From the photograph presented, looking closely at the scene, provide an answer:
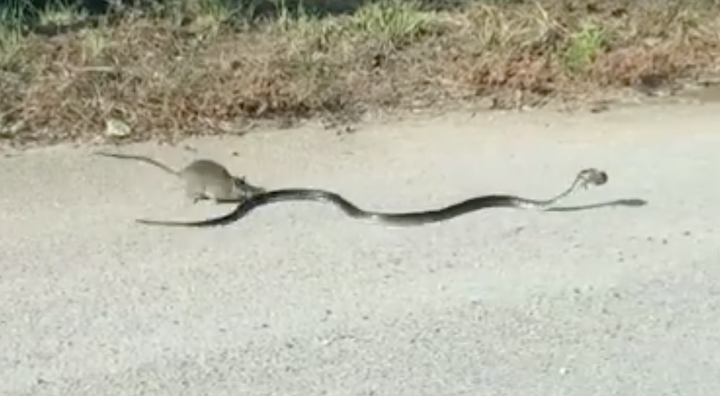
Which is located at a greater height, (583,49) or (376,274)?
(376,274)

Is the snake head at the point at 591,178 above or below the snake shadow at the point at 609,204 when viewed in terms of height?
above

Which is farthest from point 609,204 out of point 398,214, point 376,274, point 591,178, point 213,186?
point 213,186

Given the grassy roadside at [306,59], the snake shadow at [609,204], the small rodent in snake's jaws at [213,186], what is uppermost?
the small rodent in snake's jaws at [213,186]

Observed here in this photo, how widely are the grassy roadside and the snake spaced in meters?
1.07

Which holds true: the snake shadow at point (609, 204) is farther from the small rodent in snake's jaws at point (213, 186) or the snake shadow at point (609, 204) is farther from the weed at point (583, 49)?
the weed at point (583, 49)

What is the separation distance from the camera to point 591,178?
6957 mm

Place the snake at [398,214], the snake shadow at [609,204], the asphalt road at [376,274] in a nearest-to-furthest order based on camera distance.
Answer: the asphalt road at [376,274] → the snake at [398,214] → the snake shadow at [609,204]

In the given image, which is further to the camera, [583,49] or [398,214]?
[583,49]

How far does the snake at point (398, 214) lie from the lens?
21.9 ft

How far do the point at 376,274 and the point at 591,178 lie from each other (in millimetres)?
1211

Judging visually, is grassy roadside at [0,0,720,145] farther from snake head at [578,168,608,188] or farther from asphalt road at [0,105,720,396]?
snake head at [578,168,608,188]

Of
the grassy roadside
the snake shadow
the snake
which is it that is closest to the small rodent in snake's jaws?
the snake

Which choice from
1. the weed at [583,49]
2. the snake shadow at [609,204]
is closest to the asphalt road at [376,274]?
the snake shadow at [609,204]

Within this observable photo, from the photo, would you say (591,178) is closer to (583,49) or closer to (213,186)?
(213,186)
